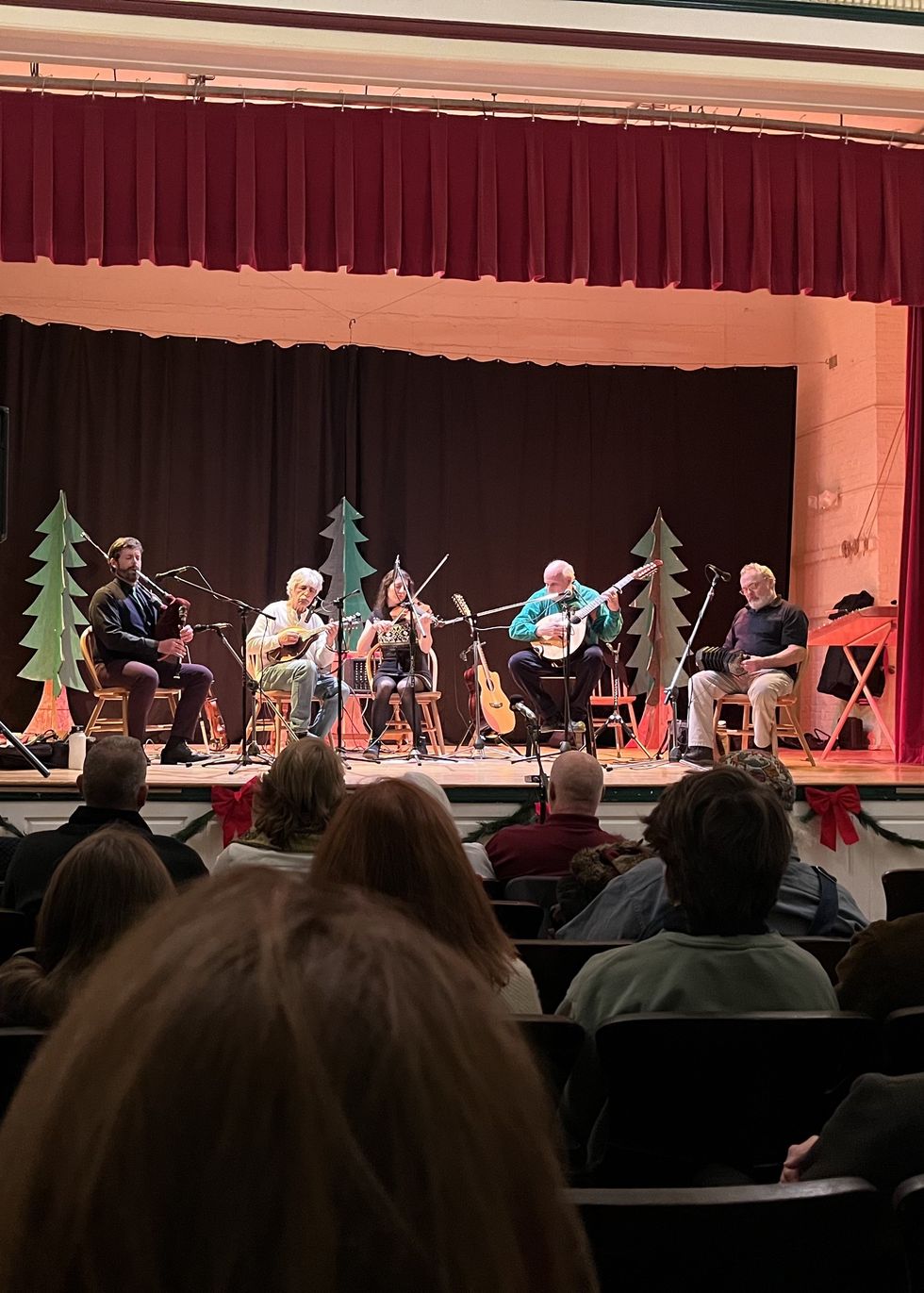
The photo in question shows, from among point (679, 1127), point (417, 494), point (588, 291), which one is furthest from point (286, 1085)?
point (588, 291)

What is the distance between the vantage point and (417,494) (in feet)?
32.2

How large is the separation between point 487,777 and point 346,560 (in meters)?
3.87

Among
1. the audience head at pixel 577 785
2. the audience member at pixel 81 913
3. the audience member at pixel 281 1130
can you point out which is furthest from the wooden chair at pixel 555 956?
the audience member at pixel 281 1130

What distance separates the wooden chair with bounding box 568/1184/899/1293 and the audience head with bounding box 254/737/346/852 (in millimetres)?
1808

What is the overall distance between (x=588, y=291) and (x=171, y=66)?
16.5 feet

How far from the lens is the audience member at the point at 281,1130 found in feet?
1.25

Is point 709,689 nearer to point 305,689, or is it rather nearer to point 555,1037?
point 305,689

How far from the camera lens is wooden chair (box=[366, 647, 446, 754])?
7539 mm

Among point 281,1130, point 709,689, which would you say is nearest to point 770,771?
point 281,1130

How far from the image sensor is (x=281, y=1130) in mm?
388

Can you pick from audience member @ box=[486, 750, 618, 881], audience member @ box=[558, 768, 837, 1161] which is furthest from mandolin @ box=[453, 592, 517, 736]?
audience member @ box=[558, 768, 837, 1161]

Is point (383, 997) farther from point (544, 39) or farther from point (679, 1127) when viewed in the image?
point (544, 39)

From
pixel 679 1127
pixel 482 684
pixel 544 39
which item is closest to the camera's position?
pixel 679 1127

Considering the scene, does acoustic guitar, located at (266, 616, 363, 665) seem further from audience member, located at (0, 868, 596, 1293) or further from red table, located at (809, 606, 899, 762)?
audience member, located at (0, 868, 596, 1293)
